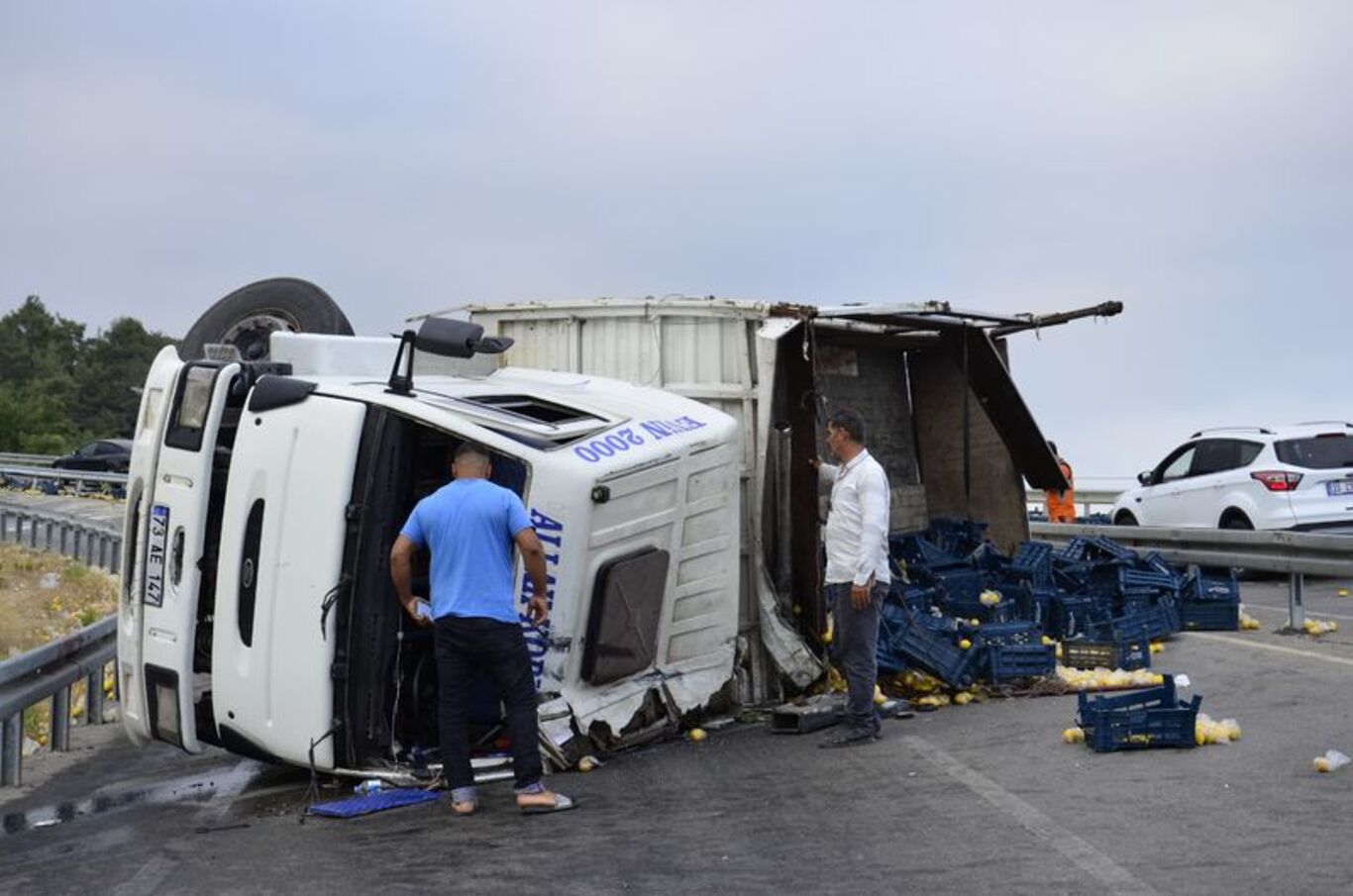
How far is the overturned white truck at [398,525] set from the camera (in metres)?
7.74

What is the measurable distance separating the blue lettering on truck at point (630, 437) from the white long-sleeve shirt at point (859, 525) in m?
0.91

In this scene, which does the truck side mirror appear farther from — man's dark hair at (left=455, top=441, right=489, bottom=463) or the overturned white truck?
man's dark hair at (left=455, top=441, right=489, bottom=463)

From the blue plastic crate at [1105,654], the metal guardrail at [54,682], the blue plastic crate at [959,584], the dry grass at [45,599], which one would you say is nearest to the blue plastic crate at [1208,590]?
the blue plastic crate at [1105,654]

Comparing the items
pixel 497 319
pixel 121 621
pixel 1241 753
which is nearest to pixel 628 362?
pixel 497 319

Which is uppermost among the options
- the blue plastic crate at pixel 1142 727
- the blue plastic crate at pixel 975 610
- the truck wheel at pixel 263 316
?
the truck wheel at pixel 263 316

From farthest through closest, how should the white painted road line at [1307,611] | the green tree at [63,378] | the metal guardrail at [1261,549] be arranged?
the green tree at [63,378], the white painted road line at [1307,611], the metal guardrail at [1261,549]

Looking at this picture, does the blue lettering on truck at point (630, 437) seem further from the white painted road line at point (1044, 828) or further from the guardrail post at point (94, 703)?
the guardrail post at point (94, 703)

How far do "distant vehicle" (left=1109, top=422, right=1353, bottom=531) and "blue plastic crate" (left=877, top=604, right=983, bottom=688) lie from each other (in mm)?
8050

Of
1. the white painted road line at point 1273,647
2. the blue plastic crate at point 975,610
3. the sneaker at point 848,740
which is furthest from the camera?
the blue plastic crate at point 975,610

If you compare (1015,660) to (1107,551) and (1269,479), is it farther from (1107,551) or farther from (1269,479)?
(1269,479)

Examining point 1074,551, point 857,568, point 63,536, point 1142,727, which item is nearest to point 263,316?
point 857,568

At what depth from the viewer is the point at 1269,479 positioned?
17.3 m

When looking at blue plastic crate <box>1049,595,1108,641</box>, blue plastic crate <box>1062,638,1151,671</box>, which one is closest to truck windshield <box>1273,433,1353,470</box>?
blue plastic crate <box>1049,595,1108,641</box>

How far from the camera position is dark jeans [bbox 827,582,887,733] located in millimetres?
8781
